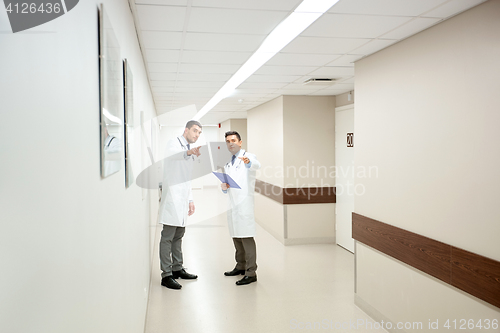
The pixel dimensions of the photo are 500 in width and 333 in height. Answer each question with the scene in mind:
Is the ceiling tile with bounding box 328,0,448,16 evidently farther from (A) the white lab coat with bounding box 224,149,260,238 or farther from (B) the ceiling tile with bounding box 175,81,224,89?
(B) the ceiling tile with bounding box 175,81,224,89

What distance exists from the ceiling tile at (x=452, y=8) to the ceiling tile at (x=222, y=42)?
1438 mm

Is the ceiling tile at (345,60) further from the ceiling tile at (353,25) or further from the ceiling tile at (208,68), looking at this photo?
the ceiling tile at (208,68)

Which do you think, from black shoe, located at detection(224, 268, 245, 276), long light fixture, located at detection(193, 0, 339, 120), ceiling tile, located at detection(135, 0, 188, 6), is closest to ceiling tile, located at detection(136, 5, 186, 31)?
ceiling tile, located at detection(135, 0, 188, 6)

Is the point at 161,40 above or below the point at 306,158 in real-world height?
above

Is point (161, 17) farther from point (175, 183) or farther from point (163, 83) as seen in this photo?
point (163, 83)

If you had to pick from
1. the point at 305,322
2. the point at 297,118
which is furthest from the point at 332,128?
the point at 305,322

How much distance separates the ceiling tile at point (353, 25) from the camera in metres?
2.84

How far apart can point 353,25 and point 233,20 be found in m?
1.03

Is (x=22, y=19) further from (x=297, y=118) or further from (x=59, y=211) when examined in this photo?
(x=297, y=118)

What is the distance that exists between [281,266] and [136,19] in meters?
4.08

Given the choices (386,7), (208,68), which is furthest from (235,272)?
(386,7)

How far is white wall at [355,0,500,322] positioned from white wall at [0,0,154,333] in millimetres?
2521

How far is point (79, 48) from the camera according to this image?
94cm

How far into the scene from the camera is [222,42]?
347cm
